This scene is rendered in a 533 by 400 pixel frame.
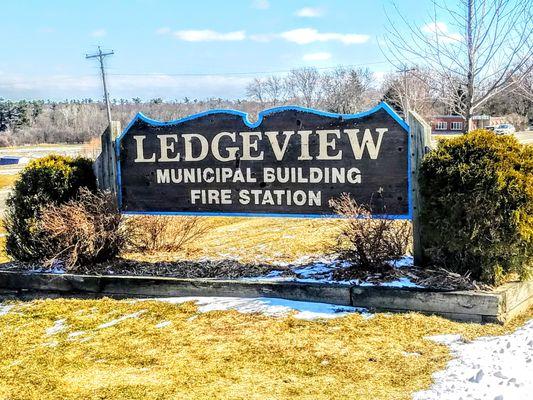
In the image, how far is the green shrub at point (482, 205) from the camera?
4.88 meters

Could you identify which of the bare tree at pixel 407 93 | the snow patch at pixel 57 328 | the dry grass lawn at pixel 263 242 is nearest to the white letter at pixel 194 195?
A: the dry grass lawn at pixel 263 242

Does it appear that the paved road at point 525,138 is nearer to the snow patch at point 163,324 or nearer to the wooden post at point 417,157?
the wooden post at point 417,157

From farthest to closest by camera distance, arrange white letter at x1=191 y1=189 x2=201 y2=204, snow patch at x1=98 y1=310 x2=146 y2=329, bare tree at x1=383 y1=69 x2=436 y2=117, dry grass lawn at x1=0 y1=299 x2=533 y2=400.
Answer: bare tree at x1=383 y1=69 x2=436 y2=117 < white letter at x1=191 y1=189 x2=201 y2=204 < snow patch at x1=98 y1=310 x2=146 y2=329 < dry grass lawn at x1=0 y1=299 x2=533 y2=400

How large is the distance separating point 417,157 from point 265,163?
166 centimetres

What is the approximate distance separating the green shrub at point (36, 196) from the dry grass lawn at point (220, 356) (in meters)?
1.42

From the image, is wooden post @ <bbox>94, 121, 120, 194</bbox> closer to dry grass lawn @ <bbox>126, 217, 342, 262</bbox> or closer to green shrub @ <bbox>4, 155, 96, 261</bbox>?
green shrub @ <bbox>4, 155, 96, 261</bbox>

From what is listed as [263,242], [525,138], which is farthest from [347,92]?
[263,242]

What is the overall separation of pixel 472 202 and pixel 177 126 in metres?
3.46

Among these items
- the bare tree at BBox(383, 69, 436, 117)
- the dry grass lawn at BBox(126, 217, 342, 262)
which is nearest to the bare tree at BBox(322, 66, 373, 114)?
the bare tree at BBox(383, 69, 436, 117)

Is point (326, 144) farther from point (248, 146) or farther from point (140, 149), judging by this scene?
point (140, 149)

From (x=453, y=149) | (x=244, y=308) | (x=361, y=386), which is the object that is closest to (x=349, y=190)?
(x=453, y=149)

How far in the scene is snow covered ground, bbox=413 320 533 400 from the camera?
3418 mm

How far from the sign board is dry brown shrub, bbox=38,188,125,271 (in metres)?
0.34

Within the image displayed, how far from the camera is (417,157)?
227 inches
